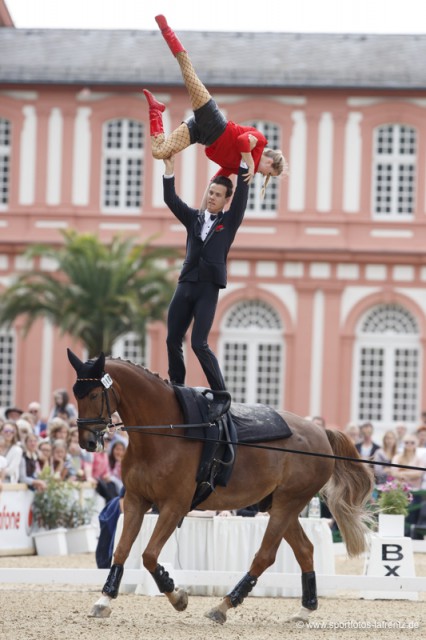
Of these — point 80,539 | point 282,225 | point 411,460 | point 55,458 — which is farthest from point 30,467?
point 282,225

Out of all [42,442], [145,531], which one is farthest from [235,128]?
[42,442]

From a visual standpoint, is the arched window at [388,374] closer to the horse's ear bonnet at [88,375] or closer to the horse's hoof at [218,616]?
the horse's hoof at [218,616]

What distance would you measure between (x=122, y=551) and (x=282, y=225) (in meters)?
27.6

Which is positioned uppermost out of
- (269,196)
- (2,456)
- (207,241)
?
(269,196)

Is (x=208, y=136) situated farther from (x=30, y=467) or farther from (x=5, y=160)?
(x=5, y=160)

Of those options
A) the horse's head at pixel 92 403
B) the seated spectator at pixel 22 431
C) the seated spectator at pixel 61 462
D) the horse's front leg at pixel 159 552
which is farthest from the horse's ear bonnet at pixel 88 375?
the seated spectator at pixel 61 462

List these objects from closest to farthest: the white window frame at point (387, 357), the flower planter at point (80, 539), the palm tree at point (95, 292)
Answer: the flower planter at point (80, 539) < the palm tree at point (95, 292) < the white window frame at point (387, 357)

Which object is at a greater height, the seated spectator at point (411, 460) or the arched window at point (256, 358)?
Result: the arched window at point (256, 358)

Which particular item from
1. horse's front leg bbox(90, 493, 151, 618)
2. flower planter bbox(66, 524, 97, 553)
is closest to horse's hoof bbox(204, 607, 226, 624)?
horse's front leg bbox(90, 493, 151, 618)

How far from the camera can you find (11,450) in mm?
18672

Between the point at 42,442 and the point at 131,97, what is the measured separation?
65.5 feet

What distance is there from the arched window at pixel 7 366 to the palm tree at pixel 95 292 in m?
2.78

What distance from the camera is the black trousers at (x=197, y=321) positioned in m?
10.8

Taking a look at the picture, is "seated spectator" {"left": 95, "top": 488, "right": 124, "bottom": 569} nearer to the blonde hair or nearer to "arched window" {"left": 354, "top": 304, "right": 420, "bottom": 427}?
the blonde hair
